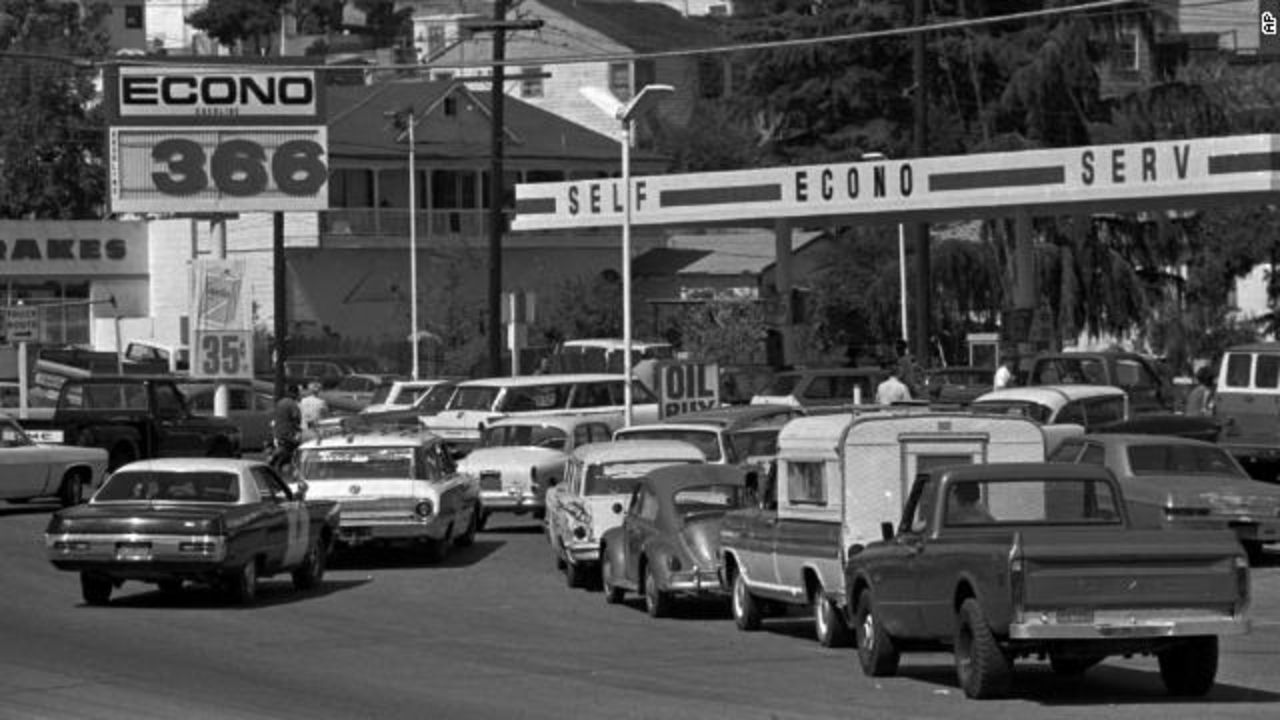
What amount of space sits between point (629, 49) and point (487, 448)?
70.6 metres

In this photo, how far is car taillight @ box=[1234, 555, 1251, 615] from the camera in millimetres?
15758

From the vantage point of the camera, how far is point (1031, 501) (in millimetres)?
17219

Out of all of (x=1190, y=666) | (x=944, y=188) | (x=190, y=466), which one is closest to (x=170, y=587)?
(x=190, y=466)

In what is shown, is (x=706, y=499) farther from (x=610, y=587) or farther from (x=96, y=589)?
(x=96, y=589)

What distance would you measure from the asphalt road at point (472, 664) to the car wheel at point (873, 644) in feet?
0.82

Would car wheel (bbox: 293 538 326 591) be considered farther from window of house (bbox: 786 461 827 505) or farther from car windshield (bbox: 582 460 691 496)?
window of house (bbox: 786 461 827 505)

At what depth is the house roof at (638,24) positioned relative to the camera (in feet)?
341

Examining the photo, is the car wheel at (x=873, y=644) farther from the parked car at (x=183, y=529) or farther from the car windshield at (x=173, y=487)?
the car windshield at (x=173, y=487)

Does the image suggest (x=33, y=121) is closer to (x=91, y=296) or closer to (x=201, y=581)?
(x=91, y=296)

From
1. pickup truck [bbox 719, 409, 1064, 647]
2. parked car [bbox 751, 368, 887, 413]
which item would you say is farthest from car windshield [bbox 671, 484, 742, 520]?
parked car [bbox 751, 368, 887, 413]

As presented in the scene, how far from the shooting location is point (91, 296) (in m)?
82.6

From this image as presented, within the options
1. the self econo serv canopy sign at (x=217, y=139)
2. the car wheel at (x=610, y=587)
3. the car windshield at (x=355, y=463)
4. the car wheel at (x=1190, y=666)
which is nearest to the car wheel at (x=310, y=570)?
the car windshield at (x=355, y=463)

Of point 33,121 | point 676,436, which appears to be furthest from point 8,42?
point 676,436

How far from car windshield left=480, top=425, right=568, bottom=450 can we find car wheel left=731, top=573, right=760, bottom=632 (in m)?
13.4
